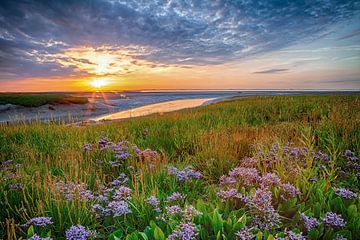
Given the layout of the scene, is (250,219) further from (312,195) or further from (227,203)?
(312,195)

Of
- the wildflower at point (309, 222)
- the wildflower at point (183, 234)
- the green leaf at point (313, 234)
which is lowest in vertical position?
the green leaf at point (313, 234)

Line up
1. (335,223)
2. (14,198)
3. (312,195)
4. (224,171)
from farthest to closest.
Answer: (224,171) < (14,198) < (312,195) < (335,223)

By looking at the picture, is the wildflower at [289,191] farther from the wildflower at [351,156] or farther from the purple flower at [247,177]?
the wildflower at [351,156]

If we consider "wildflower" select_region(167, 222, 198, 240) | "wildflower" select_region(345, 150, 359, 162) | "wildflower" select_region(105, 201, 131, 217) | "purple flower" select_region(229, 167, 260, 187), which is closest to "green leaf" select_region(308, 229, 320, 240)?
"purple flower" select_region(229, 167, 260, 187)

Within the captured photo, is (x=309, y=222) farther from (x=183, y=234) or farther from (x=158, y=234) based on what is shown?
(x=158, y=234)

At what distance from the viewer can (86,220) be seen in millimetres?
2590

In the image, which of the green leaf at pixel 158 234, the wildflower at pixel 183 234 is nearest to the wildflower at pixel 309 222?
the wildflower at pixel 183 234

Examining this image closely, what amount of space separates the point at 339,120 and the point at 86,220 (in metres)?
6.21

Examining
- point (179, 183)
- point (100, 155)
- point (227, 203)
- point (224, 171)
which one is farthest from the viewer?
point (100, 155)

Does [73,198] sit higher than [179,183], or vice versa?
[73,198]

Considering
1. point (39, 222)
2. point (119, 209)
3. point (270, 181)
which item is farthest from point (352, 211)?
point (39, 222)

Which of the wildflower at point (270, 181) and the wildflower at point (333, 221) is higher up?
the wildflower at point (270, 181)

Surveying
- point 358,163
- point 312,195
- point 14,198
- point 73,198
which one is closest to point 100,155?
point 14,198

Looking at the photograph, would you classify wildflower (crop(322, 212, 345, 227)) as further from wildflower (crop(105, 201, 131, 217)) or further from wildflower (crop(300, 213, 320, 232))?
wildflower (crop(105, 201, 131, 217))
